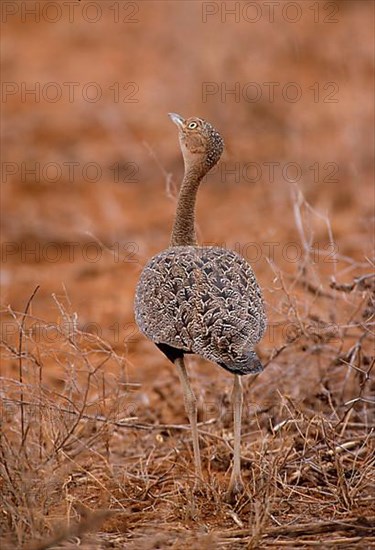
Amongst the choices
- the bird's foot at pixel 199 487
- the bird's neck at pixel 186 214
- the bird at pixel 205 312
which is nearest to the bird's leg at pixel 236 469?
the bird at pixel 205 312

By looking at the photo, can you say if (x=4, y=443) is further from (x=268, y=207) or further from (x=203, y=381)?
(x=268, y=207)

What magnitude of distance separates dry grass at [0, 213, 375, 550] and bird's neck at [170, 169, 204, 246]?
1.54ft

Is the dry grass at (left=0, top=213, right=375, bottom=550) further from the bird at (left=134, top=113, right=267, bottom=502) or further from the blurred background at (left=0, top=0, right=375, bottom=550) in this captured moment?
the bird at (left=134, top=113, right=267, bottom=502)

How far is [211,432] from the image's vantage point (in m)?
4.82

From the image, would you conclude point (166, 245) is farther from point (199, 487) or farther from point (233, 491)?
point (233, 491)

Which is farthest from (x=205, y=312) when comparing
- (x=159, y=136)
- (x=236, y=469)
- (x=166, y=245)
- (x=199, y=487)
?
(x=159, y=136)

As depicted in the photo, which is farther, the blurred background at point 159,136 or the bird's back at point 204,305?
the blurred background at point 159,136

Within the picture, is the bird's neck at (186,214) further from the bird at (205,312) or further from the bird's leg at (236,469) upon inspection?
the bird's leg at (236,469)

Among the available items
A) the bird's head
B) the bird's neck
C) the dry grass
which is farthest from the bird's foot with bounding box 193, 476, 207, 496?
the bird's head

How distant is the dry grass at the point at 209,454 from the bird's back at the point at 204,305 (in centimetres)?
37

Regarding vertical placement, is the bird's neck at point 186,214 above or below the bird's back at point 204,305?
above

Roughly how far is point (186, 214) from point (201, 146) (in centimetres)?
30

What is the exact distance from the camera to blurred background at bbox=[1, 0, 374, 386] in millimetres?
8242

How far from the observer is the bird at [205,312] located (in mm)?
3781
